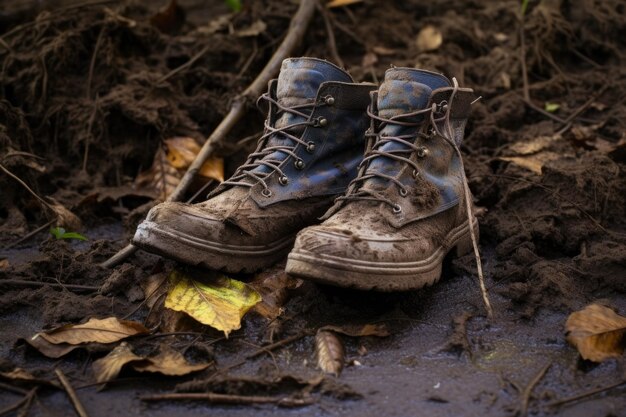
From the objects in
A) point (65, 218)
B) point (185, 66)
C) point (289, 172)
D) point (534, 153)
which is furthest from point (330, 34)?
point (65, 218)

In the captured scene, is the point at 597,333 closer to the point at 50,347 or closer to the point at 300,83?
the point at 300,83

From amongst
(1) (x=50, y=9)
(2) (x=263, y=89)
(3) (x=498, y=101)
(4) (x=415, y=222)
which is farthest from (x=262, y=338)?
(1) (x=50, y=9)

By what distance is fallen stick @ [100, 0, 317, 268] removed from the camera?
3.00 metres

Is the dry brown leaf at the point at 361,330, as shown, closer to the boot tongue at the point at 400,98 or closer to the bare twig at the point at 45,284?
the boot tongue at the point at 400,98

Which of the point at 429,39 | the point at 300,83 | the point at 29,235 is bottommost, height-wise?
the point at 29,235

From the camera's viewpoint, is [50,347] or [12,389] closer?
[12,389]

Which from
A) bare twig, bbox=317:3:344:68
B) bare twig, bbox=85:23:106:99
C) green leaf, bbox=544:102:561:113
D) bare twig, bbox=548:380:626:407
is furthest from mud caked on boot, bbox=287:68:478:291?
bare twig, bbox=85:23:106:99

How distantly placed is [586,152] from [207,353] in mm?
2087

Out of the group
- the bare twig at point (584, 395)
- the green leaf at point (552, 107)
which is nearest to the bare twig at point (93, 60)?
the green leaf at point (552, 107)

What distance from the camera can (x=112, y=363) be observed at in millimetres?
1895

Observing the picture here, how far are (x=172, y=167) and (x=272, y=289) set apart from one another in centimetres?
131

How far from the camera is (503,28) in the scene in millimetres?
4230

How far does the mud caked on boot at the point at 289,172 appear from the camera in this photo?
2398 mm

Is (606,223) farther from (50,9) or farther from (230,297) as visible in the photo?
(50,9)
